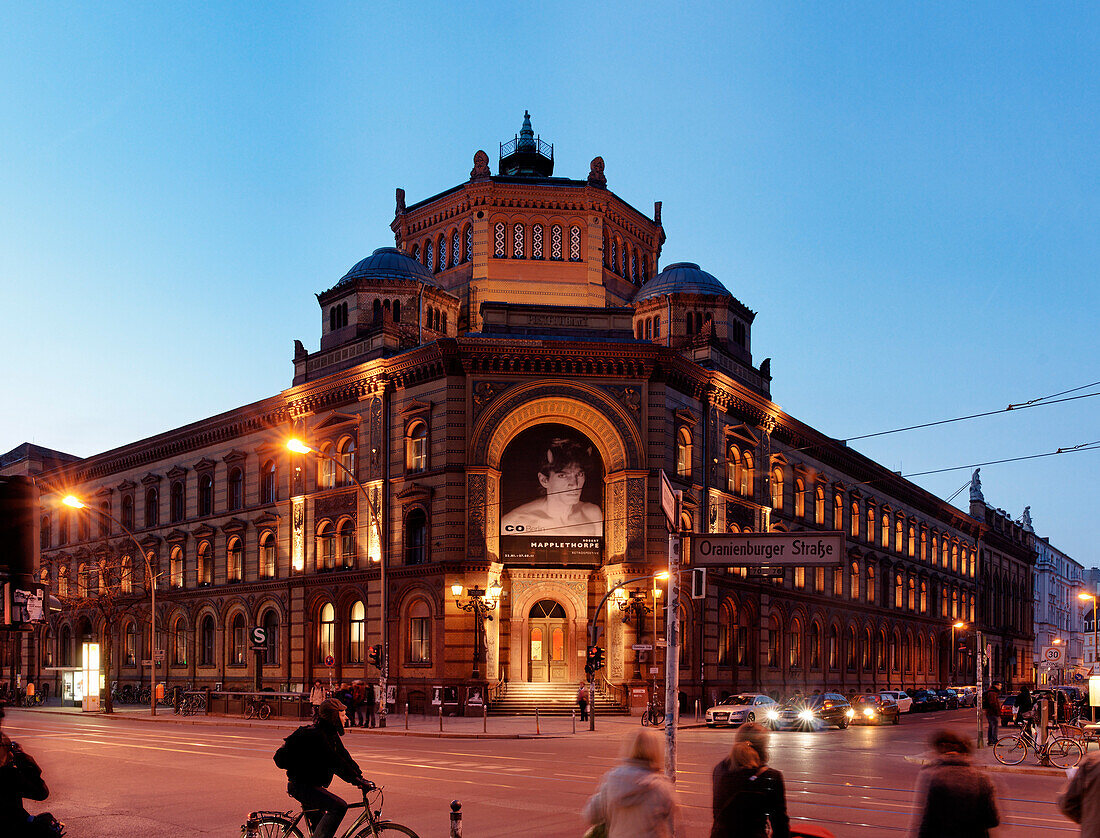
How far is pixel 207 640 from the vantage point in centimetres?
6019

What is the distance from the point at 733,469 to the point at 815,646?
1441cm

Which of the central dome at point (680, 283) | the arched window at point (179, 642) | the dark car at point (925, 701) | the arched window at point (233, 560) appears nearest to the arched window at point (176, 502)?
the arched window at point (179, 642)

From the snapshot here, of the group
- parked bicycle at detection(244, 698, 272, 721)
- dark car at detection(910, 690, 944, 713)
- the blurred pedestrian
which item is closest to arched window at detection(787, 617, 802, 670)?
dark car at detection(910, 690, 944, 713)

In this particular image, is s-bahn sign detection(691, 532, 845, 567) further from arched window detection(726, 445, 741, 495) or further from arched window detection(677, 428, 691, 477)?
arched window detection(726, 445, 741, 495)

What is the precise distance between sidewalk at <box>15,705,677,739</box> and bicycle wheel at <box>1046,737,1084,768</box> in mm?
14091

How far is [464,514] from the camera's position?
46.0 m

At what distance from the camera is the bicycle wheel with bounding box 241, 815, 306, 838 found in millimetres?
10125

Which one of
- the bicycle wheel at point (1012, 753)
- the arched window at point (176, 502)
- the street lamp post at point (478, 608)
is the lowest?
the bicycle wheel at point (1012, 753)

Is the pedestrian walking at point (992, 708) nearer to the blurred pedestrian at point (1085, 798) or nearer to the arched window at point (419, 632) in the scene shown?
the arched window at point (419, 632)

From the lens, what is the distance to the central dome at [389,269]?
54844mm

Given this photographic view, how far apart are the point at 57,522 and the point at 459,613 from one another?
39607 millimetres

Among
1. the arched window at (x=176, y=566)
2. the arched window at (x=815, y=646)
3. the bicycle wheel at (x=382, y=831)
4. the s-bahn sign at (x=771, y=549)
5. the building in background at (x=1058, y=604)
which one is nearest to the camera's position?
the bicycle wheel at (x=382, y=831)

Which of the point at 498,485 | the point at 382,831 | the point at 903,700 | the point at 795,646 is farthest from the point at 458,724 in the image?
the point at 382,831

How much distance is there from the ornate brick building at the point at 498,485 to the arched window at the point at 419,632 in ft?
0.36
